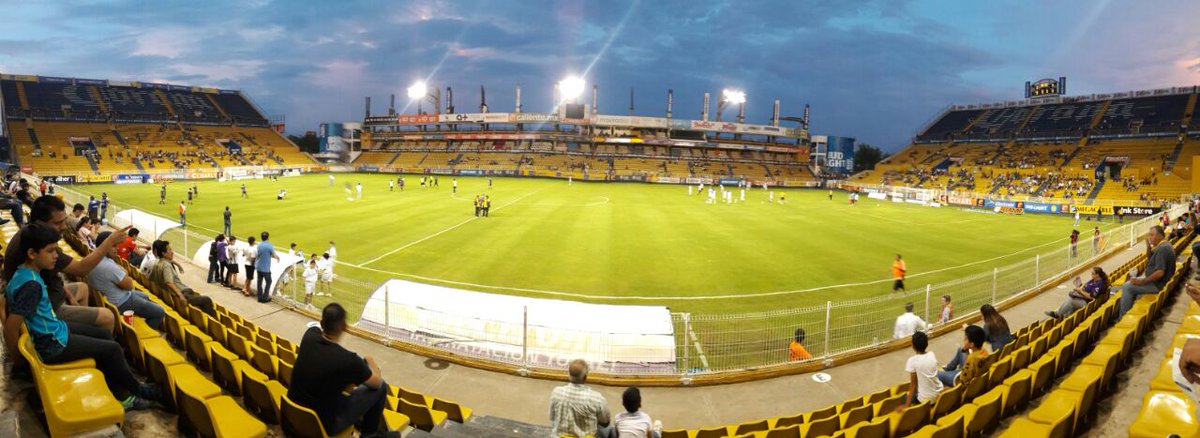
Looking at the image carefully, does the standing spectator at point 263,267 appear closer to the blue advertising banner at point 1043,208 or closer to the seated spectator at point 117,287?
the seated spectator at point 117,287

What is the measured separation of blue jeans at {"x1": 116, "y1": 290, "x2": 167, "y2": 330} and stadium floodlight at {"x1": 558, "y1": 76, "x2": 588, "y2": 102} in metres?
86.9

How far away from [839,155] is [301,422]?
117212 mm

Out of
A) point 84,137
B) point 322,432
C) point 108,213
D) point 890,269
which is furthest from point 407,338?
point 84,137

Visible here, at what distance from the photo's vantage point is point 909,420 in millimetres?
5551

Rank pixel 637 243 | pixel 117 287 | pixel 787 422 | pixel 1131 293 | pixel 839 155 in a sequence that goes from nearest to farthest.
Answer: pixel 787 422, pixel 117 287, pixel 1131 293, pixel 637 243, pixel 839 155

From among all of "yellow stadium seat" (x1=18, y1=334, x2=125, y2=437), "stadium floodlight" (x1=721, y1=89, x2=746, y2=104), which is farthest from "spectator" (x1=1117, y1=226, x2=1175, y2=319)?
"stadium floodlight" (x1=721, y1=89, x2=746, y2=104)

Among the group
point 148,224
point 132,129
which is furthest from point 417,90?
point 148,224

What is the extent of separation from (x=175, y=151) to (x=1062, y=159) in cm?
11469

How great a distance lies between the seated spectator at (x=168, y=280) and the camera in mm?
8656

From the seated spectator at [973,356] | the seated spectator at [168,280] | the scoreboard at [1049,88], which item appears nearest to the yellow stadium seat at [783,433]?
the seated spectator at [973,356]

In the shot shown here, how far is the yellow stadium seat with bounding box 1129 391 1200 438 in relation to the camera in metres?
4.03

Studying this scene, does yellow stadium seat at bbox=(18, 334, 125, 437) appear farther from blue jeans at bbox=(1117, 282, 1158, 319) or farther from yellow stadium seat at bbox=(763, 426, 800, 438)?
blue jeans at bbox=(1117, 282, 1158, 319)

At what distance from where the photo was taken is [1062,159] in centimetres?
6488

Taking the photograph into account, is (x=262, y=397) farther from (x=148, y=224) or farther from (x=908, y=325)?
(x=148, y=224)
